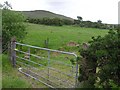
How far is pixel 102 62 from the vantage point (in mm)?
5883

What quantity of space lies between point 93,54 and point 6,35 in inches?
398

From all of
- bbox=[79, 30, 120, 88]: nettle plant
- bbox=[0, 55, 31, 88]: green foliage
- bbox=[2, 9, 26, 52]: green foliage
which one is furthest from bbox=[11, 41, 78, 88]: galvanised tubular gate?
bbox=[2, 9, 26, 52]: green foliage

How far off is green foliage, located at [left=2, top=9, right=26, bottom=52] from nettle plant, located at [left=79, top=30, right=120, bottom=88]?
9.82m

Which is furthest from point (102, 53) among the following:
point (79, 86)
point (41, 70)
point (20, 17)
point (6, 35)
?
point (20, 17)

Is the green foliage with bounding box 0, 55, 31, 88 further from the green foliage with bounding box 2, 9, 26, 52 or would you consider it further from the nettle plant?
the green foliage with bounding box 2, 9, 26, 52

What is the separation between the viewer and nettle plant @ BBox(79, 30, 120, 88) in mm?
5617

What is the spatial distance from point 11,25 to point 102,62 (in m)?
11.4

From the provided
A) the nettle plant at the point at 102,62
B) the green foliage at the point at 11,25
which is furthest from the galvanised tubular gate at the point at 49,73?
the green foliage at the point at 11,25

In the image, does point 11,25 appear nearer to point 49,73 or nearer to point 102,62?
point 49,73

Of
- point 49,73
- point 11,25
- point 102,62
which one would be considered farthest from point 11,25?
point 102,62

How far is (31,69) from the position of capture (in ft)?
31.8

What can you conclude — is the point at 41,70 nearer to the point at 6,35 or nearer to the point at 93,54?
the point at 93,54

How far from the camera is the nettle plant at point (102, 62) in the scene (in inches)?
221

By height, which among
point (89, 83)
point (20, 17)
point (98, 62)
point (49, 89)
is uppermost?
point (20, 17)
